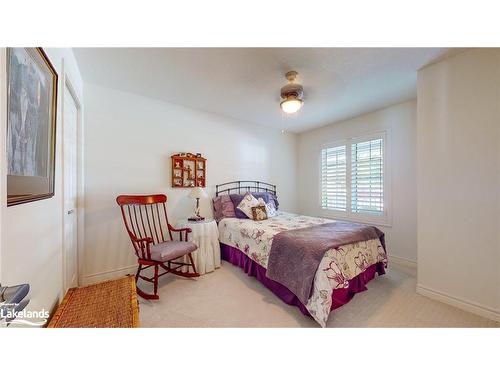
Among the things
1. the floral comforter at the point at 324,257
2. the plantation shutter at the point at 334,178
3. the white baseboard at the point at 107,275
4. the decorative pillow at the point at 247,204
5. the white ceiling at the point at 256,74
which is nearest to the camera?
the floral comforter at the point at 324,257

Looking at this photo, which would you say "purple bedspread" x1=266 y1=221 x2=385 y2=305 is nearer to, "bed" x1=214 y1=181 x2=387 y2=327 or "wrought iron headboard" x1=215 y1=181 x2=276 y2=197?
"bed" x1=214 y1=181 x2=387 y2=327

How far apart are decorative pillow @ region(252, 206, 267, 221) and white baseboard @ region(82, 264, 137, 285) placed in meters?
1.81

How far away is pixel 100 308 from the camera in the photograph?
3.80ft

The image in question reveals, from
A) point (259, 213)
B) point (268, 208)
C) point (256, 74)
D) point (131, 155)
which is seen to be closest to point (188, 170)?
point (131, 155)

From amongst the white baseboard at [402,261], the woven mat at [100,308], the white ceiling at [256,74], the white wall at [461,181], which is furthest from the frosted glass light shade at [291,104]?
the white baseboard at [402,261]

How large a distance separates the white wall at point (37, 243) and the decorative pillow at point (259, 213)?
6.98 feet

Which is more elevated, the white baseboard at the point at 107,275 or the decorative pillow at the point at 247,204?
the decorative pillow at the point at 247,204

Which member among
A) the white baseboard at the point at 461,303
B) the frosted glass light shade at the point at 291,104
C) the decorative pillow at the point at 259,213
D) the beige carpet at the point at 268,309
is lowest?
the beige carpet at the point at 268,309

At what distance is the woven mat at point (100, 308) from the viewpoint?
103cm

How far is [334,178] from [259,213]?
6.25 feet

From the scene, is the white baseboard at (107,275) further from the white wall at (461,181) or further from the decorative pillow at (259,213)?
the white wall at (461,181)
